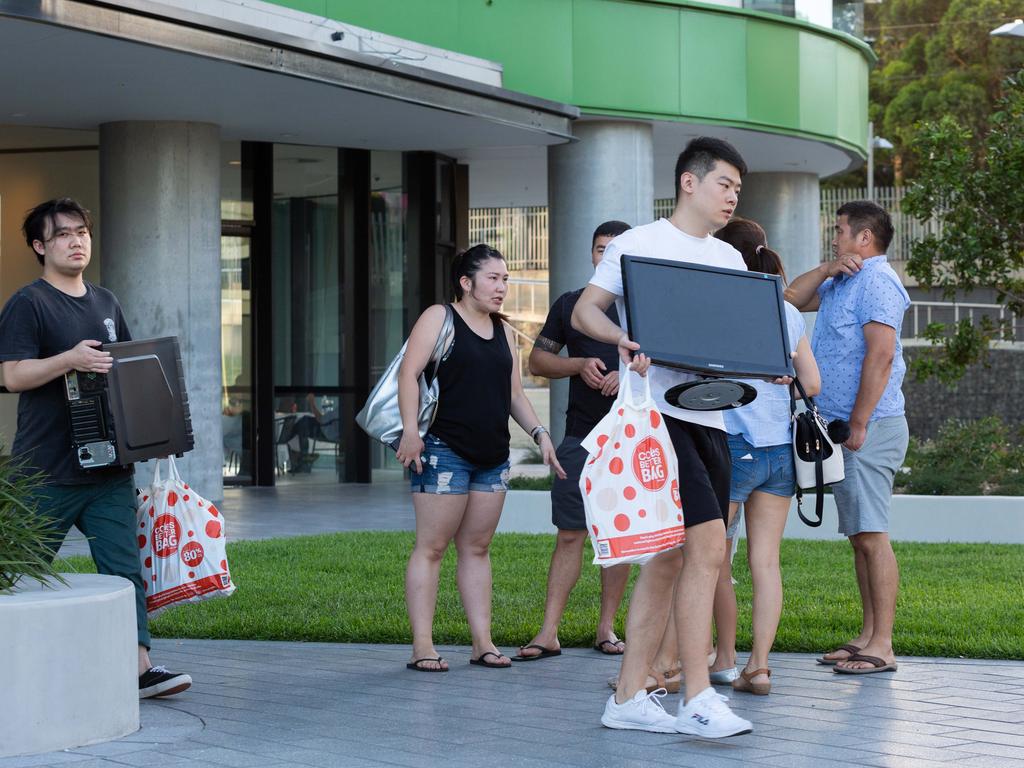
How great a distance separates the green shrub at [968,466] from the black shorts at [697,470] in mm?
9092

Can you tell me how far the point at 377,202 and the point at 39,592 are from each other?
14.1m

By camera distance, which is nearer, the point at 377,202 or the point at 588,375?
the point at 588,375

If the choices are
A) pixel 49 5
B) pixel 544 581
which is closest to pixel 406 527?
pixel 544 581

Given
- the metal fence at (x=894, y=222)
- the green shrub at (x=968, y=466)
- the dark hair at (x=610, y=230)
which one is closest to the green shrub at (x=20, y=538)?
the dark hair at (x=610, y=230)

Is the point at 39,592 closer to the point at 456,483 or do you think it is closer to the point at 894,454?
the point at 456,483

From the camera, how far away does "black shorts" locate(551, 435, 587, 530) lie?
7.45 metres

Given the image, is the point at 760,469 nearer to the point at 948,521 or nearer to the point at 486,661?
the point at 486,661

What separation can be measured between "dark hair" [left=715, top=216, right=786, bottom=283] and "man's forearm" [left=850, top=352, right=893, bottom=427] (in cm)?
66

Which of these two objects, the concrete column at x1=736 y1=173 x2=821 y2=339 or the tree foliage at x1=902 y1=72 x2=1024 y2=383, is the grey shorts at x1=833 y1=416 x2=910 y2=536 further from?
the concrete column at x1=736 y1=173 x2=821 y2=339

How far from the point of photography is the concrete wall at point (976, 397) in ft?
95.3

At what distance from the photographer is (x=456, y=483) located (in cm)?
708

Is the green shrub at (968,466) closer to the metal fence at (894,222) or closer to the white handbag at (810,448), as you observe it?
the white handbag at (810,448)

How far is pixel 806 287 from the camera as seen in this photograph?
286 inches

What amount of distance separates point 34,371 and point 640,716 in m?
2.63
